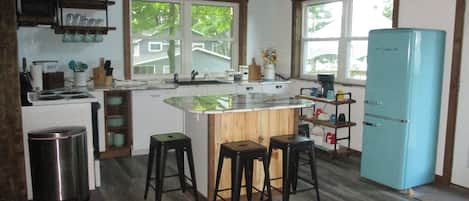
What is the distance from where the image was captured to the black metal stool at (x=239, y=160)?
3.06 meters

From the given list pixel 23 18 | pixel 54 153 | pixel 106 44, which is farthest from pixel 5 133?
pixel 106 44

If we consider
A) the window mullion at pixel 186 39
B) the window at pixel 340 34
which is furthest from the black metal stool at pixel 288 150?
A: the window mullion at pixel 186 39

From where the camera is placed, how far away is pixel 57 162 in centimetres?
340

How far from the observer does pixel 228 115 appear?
3439mm

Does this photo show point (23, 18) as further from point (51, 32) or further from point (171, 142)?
point (171, 142)

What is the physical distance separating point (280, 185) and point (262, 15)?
348cm

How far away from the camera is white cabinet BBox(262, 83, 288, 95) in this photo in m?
6.03

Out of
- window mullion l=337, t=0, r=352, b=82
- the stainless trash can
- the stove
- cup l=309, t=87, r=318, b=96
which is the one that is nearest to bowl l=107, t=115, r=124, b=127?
the stove

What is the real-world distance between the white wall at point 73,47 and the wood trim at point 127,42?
52 millimetres

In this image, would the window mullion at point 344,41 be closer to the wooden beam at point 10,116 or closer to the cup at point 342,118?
the cup at point 342,118

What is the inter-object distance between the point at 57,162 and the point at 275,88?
3.51 m

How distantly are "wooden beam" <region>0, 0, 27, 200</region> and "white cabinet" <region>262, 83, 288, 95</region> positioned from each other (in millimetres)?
3478

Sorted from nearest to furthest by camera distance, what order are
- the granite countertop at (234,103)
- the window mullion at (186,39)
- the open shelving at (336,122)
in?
the granite countertop at (234,103) < the open shelving at (336,122) < the window mullion at (186,39)

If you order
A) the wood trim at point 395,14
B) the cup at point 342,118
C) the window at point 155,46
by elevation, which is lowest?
the cup at point 342,118
